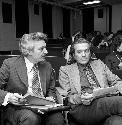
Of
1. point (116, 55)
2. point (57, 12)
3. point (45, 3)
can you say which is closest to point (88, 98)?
point (116, 55)

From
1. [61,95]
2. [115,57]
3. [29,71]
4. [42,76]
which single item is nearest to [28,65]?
[29,71]

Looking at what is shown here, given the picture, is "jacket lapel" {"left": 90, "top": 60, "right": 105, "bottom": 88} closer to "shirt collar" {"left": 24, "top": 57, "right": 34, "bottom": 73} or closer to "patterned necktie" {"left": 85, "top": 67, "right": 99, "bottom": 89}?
"patterned necktie" {"left": 85, "top": 67, "right": 99, "bottom": 89}

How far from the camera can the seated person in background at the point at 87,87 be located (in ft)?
7.14

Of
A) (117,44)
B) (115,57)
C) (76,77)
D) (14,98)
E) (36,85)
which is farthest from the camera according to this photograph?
(117,44)

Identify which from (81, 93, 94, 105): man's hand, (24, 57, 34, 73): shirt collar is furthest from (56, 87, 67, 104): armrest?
(24, 57, 34, 73): shirt collar

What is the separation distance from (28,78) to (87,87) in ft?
1.91

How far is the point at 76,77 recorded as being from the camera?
103 inches

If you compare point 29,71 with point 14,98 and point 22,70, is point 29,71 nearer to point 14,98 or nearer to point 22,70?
point 22,70

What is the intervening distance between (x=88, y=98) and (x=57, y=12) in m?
13.8

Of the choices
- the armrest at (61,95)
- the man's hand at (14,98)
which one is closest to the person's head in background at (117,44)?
the armrest at (61,95)

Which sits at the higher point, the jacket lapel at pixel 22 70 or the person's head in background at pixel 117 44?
the person's head in background at pixel 117 44

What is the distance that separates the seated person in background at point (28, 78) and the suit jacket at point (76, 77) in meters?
0.12

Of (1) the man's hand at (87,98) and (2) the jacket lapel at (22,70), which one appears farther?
(2) the jacket lapel at (22,70)

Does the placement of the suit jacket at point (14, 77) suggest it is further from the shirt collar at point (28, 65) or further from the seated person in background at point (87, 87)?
the seated person in background at point (87, 87)
